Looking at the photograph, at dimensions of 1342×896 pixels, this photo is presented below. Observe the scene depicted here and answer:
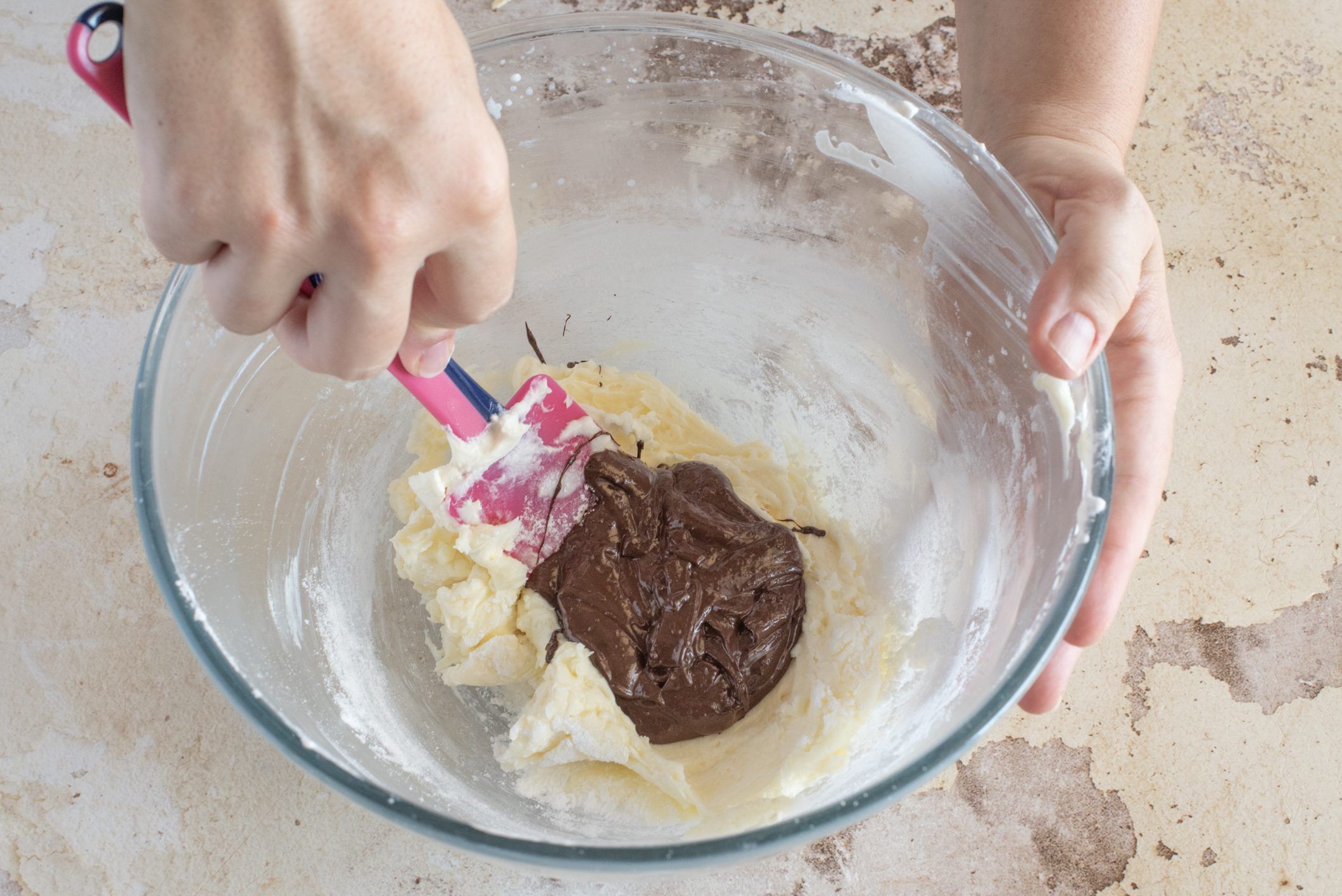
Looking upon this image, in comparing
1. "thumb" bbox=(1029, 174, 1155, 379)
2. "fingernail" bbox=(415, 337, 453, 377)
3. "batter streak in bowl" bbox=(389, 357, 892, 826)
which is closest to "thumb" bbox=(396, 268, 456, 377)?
"fingernail" bbox=(415, 337, 453, 377)

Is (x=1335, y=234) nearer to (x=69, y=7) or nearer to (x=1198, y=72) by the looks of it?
(x=1198, y=72)

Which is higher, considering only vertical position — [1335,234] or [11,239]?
[11,239]

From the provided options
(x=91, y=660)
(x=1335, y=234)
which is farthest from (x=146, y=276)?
(x=1335, y=234)

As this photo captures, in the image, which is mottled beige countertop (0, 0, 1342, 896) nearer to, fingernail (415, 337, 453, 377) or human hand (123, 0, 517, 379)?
fingernail (415, 337, 453, 377)

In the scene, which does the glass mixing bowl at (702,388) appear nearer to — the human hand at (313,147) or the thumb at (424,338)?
the thumb at (424,338)

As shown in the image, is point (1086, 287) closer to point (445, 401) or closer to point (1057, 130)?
point (1057, 130)

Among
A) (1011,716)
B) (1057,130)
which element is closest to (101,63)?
(1057,130)
